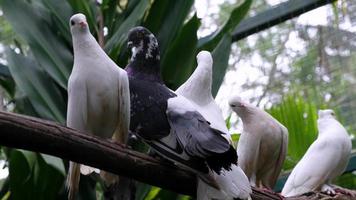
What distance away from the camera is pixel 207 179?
2615mm

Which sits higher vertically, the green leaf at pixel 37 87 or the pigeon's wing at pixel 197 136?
the pigeon's wing at pixel 197 136

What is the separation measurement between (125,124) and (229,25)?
56.4 inches

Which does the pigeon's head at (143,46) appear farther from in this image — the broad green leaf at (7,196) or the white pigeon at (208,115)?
the broad green leaf at (7,196)

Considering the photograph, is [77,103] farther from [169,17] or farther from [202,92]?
[169,17]

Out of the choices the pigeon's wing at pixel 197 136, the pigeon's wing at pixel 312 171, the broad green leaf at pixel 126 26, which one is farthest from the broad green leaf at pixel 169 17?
the pigeon's wing at pixel 197 136

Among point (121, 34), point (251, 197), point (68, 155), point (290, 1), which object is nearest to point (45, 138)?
point (68, 155)

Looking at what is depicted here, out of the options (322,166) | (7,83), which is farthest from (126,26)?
(322,166)

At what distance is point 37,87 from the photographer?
382 cm

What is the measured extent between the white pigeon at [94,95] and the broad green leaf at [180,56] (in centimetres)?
118

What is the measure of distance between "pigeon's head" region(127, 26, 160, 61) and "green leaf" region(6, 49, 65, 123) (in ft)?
2.73

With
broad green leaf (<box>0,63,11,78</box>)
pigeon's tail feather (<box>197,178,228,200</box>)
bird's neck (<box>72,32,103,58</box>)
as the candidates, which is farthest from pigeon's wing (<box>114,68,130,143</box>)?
broad green leaf (<box>0,63,11,78</box>)

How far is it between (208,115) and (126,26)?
1.32m

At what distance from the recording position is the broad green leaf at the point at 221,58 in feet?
13.2

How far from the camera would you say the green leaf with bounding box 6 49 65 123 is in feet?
12.3
